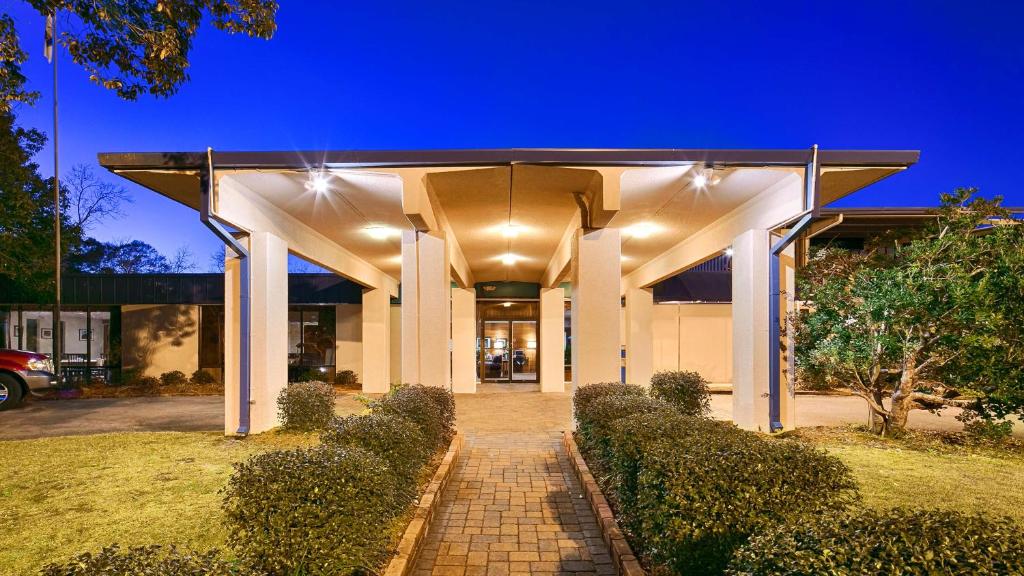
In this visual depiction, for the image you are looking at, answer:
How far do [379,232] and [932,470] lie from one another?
30.4 ft

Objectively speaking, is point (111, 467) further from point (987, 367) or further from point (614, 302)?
point (987, 367)

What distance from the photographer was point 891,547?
172cm

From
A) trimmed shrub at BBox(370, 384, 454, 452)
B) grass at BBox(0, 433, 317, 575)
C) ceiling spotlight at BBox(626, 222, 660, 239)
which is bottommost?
grass at BBox(0, 433, 317, 575)

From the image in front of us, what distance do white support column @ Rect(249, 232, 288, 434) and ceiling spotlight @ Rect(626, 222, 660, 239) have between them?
6332mm

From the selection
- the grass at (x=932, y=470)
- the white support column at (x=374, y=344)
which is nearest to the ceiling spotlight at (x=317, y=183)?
the grass at (x=932, y=470)

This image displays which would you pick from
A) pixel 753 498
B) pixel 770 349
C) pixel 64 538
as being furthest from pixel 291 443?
pixel 770 349

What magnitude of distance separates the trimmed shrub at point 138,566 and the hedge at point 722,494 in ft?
7.37

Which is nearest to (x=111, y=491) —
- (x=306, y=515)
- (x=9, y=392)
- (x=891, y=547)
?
(x=306, y=515)

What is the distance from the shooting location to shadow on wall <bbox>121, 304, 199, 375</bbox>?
15.3 metres

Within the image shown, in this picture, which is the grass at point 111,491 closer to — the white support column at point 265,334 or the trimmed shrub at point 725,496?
the white support column at point 265,334

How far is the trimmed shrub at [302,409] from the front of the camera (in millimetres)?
7516

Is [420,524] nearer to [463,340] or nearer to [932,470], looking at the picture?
[932,470]

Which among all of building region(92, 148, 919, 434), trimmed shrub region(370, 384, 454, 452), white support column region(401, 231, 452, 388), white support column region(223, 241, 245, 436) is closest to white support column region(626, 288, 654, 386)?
building region(92, 148, 919, 434)

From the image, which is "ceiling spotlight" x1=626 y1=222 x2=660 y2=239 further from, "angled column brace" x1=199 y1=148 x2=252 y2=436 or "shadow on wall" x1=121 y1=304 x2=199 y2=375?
"shadow on wall" x1=121 y1=304 x2=199 y2=375
